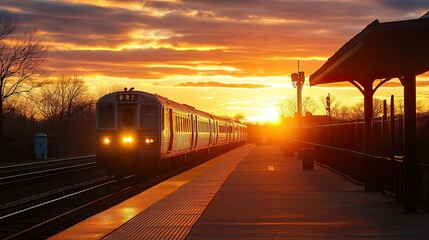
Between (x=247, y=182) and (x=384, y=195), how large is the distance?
20.1 ft

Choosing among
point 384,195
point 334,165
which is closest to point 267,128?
point 334,165

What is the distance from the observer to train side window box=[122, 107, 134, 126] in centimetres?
2738

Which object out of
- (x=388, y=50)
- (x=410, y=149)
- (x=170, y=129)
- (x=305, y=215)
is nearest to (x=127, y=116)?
(x=170, y=129)

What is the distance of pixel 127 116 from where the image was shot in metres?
27.6

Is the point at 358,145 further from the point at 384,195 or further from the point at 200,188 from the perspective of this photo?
the point at 200,188

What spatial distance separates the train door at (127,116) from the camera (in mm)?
27256

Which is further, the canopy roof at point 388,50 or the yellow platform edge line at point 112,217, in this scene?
the yellow platform edge line at point 112,217

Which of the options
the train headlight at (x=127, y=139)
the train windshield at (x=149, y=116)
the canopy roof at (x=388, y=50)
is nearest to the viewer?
the canopy roof at (x=388, y=50)

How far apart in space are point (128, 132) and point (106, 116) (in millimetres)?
1126

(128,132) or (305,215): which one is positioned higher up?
(128,132)

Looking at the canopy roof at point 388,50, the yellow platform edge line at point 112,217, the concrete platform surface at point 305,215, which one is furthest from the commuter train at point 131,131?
the canopy roof at point 388,50

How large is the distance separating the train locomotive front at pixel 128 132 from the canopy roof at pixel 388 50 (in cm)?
1139

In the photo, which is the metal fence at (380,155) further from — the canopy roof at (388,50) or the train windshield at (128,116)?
the train windshield at (128,116)

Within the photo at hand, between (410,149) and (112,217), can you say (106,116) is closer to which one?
(112,217)
